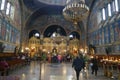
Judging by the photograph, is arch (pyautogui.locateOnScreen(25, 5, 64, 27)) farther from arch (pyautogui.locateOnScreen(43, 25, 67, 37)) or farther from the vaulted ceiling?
arch (pyautogui.locateOnScreen(43, 25, 67, 37))

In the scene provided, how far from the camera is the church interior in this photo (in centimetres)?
1155

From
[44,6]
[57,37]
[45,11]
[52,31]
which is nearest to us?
[44,6]

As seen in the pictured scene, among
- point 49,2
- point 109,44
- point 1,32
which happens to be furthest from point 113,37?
point 49,2

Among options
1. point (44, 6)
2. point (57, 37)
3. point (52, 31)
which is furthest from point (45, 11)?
point (52, 31)

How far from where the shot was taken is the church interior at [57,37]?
1155 cm

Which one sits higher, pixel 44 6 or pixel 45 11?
pixel 44 6

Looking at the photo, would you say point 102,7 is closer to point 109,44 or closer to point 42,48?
point 109,44

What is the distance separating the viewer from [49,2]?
2764cm

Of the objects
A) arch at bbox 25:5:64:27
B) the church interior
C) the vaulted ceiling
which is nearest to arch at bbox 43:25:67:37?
the church interior

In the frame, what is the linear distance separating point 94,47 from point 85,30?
5.31 metres

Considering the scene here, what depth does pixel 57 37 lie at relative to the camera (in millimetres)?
33188

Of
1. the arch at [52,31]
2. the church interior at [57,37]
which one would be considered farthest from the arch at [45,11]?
the arch at [52,31]

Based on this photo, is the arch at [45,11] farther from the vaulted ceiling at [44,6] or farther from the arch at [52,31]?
the arch at [52,31]

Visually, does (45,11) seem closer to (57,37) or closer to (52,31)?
(57,37)
